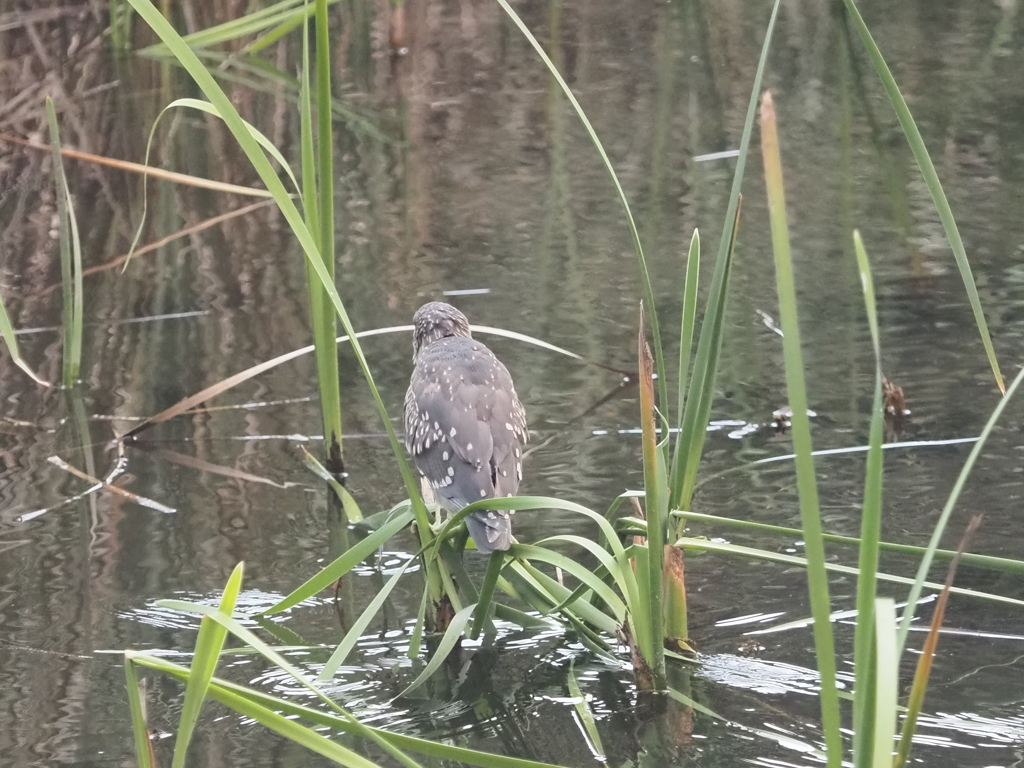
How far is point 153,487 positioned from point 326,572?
1.49m

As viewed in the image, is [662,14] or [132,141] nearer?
[132,141]

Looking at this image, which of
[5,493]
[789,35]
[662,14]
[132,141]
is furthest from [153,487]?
[662,14]

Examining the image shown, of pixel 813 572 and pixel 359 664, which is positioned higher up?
pixel 813 572

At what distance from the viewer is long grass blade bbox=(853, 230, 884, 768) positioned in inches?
53.4

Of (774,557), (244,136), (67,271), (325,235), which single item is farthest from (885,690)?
(67,271)

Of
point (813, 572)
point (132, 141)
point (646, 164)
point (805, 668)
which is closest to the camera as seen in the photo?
point (813, 572)

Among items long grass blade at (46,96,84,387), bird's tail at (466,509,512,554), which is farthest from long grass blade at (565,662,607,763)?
long grass blade at (46,96,84,387)

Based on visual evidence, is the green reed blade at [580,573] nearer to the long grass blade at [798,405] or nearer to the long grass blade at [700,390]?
the long grass blade at [700,390]

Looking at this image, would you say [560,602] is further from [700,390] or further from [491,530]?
[700,390]

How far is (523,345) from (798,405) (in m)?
2.96

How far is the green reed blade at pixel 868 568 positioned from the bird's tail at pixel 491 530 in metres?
1.00

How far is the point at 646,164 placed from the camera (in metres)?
6.00

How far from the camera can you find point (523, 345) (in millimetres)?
4289

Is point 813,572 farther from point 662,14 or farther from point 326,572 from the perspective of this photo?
point 662,14
